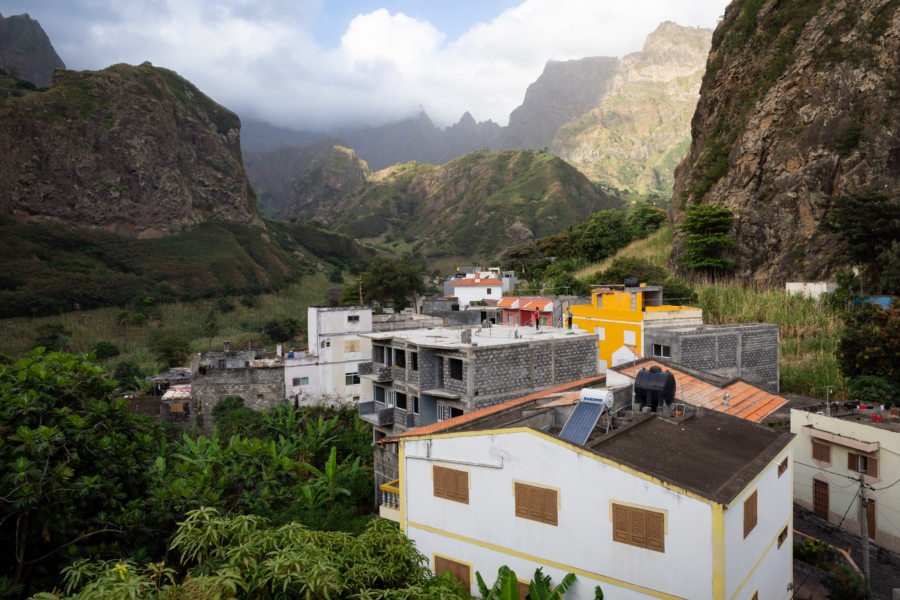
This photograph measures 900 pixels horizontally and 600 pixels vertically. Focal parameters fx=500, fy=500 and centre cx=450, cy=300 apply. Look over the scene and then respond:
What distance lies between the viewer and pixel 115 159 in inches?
3391

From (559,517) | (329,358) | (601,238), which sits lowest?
(329,358)

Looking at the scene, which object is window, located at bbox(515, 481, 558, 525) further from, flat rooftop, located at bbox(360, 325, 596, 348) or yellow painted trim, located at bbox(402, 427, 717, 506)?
flat rooftop, located at bbox(360, 325, 596, 348)

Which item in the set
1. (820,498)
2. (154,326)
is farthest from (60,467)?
(154,326)

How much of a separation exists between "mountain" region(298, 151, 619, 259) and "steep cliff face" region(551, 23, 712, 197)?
31.9 metres

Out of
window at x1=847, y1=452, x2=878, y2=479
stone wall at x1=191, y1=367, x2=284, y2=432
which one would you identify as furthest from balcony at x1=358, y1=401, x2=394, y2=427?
window at x1=847, y1=452, x2=878, y2=479

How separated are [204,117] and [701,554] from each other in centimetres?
12825

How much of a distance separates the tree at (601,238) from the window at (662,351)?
2924cm

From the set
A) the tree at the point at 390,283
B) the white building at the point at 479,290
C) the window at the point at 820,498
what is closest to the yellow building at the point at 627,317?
the window at the point at 820,498

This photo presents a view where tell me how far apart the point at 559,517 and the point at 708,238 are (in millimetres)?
33320

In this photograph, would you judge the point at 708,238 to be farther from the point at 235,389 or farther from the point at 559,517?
the point at 235,389

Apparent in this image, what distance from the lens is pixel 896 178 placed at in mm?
30391

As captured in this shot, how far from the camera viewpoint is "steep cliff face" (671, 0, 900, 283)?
31484 mm

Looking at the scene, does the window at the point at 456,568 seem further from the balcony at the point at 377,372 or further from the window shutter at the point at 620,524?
the balcony at the point at 377,372

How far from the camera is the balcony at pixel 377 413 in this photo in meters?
20.6
